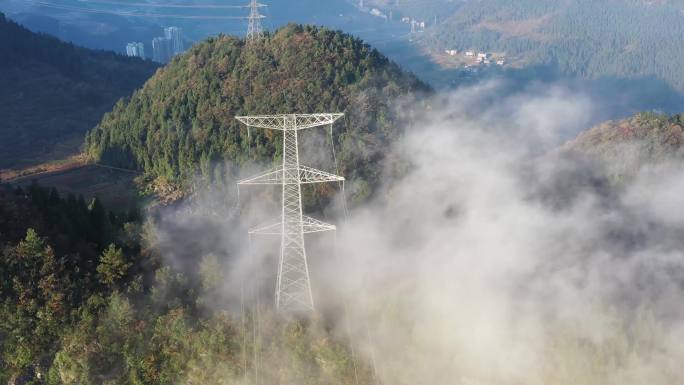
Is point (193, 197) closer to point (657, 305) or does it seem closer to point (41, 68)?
point (657, 305)

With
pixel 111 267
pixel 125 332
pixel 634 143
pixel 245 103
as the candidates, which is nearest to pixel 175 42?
pixel 245 103

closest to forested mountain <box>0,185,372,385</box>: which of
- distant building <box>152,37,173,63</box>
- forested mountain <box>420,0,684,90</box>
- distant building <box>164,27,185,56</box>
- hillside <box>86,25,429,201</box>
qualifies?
hillside <box>86,25,429,201</box>

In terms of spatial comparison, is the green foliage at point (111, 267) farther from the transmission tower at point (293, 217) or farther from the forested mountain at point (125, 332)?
the transmission tower at point (293, 217)

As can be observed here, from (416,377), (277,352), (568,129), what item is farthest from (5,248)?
(568,129)

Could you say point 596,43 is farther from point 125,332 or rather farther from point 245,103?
point 125,332

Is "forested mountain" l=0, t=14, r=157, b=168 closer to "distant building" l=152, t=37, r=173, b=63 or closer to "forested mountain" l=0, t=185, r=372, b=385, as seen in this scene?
"forested mountain" l=0, t=185, r=372, b=385

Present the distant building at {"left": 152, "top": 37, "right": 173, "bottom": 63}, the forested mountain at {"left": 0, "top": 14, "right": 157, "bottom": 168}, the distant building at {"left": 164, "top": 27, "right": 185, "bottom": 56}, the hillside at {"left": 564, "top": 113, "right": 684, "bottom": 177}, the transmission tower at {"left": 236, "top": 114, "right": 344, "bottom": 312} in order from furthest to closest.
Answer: the distant building at {"left": 164, "top": 27, "right": 185, "bottom": 56}, the distant building at {"left": 152, "top": 37, "right": 173, "bottom": 63}, the forested mountain at {"left": 0, "top": 14, "right": 157, "bottom": 168}, the hillside at {"left": 564, "top": 113, "right": 684, "bottom": 177}, the transmission tower at {"left": 236, "top": 114, "right": 344, "bottom": 312}
